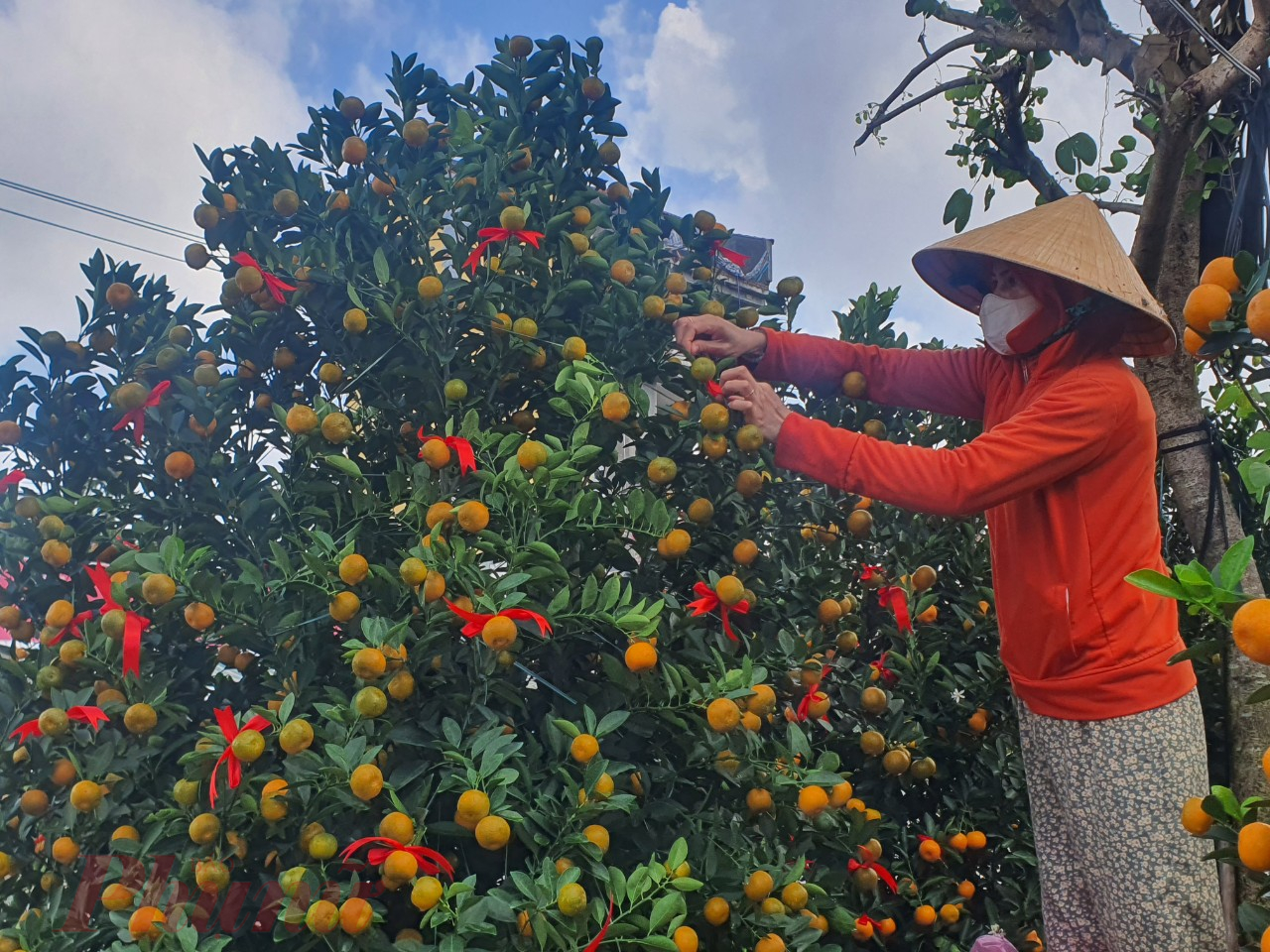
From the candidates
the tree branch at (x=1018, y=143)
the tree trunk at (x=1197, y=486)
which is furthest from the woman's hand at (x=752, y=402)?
the tree branch at (x=1018, y=143)

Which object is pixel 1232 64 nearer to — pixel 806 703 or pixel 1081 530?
pixel 1081 530

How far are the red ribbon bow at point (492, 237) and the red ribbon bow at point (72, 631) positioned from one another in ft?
2.77

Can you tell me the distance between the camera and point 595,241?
1.77 meters

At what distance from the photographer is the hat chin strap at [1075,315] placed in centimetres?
166

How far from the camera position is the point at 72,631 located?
1.54m

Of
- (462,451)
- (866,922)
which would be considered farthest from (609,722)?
(866,922)

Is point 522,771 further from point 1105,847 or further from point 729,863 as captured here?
point 1105,847

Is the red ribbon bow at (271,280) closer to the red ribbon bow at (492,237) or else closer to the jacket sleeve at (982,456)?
the red ribbon bow at (492,237)

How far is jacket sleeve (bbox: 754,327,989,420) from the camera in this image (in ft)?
6.19

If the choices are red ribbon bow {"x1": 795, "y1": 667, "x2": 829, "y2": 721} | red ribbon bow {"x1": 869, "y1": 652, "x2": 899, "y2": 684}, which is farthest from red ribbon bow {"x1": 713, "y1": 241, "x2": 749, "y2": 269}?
red ribbon bow {"x1": 869, "y1": 652, "x2": 899, "y2": 684}

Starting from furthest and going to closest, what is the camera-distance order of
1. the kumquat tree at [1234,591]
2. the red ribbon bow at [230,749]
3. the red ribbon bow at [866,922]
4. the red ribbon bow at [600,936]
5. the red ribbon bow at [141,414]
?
the red ribbon bow at [866,922]
the red ribbon bow at [141,414]
the red ribbon bow at [230,749]
the red ribbon bow at [600,936]
the kumquat tree at [1234,591]

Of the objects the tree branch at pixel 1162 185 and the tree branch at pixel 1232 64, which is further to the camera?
the tree branch at pixel 1162 185

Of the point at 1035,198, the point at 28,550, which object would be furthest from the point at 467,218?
the point at 1035,198

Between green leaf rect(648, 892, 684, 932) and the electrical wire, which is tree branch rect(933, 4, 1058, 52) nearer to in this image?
the electrical wire
